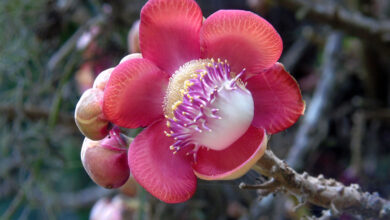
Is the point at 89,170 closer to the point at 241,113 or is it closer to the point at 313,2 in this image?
the point at 241,113

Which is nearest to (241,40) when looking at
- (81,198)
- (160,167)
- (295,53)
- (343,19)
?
(160,167)

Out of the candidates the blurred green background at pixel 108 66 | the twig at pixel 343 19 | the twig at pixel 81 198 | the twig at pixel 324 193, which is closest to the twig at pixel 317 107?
the blurred green background at pixel 108 66

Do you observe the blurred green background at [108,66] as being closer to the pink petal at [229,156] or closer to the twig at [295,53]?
the twig at [295,53]

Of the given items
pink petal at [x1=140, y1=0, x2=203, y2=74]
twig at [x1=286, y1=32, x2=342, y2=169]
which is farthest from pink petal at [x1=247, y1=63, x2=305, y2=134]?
twig at [x1=286, y1=32, x2=342, y2=169]

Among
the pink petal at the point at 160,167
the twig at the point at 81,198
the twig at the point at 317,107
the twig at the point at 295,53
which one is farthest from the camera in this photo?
the twig at the point at 81,198

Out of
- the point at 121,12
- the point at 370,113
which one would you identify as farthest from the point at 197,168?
the point at 370,113

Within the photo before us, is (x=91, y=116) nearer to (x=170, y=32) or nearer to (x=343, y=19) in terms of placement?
(x=170, y=32)

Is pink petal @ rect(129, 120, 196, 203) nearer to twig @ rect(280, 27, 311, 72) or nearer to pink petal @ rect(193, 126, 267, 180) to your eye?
pink petal @ rect(193, 126, 267, 180)
